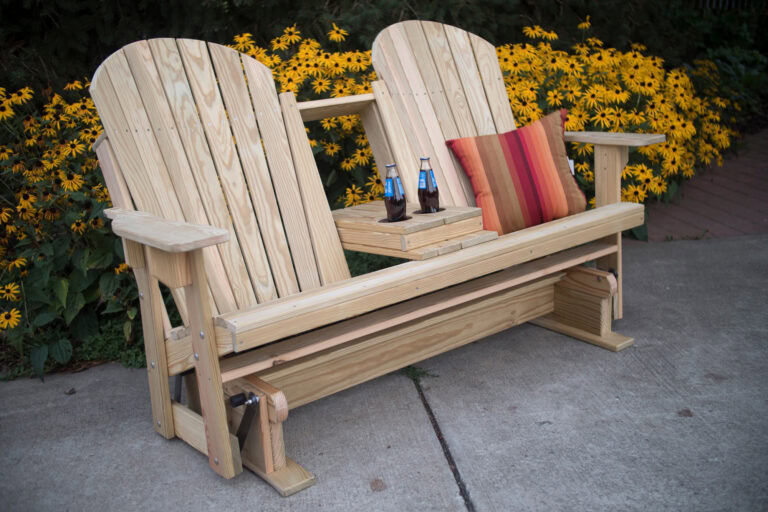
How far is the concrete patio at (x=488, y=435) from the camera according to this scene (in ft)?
6.61

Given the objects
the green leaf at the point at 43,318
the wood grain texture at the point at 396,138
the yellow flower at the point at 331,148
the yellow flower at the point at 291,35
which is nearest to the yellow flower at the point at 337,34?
the yellow flower at the point at 291,35

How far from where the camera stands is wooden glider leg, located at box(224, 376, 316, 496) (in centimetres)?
204

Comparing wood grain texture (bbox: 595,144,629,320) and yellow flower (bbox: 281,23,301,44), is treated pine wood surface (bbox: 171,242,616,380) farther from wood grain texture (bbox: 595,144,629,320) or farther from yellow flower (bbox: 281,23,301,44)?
yellow flower (bbox: 281,23,301,44)

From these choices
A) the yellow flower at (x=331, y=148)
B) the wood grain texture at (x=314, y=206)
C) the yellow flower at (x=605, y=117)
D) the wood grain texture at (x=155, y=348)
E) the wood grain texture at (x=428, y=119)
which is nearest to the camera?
the wood grain texture at (x=155, y=348)

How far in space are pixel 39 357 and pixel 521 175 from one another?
2.00m

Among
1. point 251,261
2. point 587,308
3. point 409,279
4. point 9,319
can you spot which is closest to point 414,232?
point 409,279

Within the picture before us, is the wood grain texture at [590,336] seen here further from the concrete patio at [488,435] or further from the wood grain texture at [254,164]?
the wood grain texture at [254,164]

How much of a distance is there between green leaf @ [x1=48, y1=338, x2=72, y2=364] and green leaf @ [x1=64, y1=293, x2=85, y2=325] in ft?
0.27

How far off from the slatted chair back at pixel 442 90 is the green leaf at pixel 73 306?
1.40 meters

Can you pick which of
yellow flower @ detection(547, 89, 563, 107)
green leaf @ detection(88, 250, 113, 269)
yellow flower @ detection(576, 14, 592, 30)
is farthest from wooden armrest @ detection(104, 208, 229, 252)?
yellow flower @ detection(576, 14, 592, 30)

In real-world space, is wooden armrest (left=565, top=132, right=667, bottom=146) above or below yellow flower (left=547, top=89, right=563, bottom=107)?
below

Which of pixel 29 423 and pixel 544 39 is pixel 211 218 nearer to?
pixel 29 423

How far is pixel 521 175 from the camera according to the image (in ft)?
9.59

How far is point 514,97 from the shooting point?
378 centimetres
